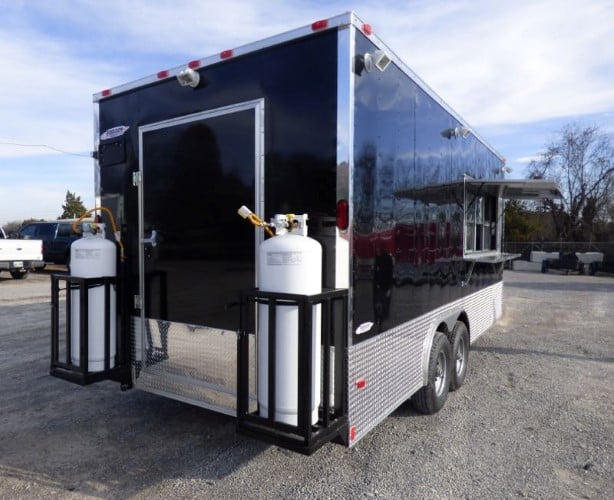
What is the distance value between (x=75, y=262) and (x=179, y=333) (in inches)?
36.2

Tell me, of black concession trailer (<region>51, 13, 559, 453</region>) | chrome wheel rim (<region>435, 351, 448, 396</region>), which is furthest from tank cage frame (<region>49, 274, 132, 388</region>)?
chrome wheel rim (<region>435, 351, 448, 396</region>)

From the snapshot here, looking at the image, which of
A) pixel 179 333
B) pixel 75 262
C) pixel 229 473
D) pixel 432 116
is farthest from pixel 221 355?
pixel 432 116

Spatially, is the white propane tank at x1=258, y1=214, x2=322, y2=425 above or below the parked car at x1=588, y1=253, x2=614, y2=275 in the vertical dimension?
above

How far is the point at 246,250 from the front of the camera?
3215mm

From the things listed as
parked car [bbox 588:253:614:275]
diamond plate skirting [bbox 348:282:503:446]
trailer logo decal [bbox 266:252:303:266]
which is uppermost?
trailer logo decal [bbox 266:252:303:266]

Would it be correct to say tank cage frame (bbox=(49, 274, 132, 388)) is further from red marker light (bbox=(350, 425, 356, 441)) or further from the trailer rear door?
red marker light (bbox=(350, 425, 356, 441))

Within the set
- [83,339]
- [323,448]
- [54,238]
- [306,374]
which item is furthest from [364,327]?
[54,238]

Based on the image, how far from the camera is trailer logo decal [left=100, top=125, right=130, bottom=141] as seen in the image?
3896mm

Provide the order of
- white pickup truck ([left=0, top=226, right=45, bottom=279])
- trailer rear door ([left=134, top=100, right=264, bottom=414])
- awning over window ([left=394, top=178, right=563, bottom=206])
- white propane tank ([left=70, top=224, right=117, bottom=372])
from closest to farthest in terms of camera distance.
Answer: trailer rear door ([left=134, top=100, right=264, bottom=414])
white propane tank ([left=70, top=224, right=117, bottom=372])
awning over window ([left=394, top=178, right=563, bottom=206])
white pickup truck ([left=0, top=226, right=45, bottom=279])

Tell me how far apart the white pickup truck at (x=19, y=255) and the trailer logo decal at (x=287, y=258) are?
14176mm

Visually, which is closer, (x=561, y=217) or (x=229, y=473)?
(x=229, y=473)

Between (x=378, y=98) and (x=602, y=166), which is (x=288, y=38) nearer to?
(x=378, y=98)

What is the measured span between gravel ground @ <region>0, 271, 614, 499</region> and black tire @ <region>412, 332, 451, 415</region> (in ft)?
0.35

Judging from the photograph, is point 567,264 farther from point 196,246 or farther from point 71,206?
point 71,206
